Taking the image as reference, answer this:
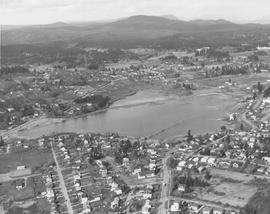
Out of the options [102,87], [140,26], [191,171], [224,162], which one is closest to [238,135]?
[224,162]

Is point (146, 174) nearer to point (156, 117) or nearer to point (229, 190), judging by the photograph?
point (229, 190)

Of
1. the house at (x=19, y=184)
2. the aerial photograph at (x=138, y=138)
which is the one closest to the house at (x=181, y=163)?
the aerial photograph at (x=138, y=138)

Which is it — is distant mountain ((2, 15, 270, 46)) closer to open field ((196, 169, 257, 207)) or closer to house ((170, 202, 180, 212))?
open field ((196, 169, 257, 207))

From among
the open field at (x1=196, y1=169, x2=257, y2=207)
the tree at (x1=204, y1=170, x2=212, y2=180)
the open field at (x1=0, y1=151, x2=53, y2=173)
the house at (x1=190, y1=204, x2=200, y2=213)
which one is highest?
the tree at (x1=204, y1=170, x2=212, y2=180)

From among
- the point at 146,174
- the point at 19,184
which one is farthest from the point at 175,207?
the point at 19,184

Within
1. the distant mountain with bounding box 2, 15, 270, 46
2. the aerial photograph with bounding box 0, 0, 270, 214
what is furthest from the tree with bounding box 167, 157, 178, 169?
the distant mountain with bounding box 2, 15, 270, 46

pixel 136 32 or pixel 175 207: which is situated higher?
pixel 136 32

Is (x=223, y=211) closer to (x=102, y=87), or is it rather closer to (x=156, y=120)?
(x=156, y=120)

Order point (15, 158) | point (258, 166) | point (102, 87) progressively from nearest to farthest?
point (258, 166) → point (15, 158) → point (102, 87)
